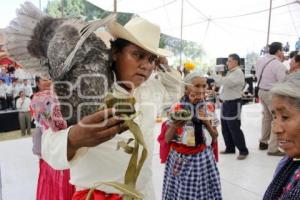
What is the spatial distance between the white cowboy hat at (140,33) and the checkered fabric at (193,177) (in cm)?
105

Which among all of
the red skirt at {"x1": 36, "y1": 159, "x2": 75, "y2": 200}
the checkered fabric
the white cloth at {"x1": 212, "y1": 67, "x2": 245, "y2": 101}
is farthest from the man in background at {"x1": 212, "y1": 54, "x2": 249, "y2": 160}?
the red skirt at {"x1": 36, "y1": 159, "x2": 75, "y2": 200}

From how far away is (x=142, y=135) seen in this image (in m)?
0.54

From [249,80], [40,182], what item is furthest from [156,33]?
[249,80]

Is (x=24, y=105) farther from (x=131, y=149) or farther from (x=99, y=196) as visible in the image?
(x=131, y=149)

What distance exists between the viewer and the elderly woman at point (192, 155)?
5.83ft

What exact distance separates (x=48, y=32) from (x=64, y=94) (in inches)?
6.7

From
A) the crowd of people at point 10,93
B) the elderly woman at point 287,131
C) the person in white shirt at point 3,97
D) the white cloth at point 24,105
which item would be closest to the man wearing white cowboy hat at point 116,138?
the elderly woman at point 287,131

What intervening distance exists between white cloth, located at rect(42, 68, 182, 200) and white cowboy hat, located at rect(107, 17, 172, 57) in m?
0.17

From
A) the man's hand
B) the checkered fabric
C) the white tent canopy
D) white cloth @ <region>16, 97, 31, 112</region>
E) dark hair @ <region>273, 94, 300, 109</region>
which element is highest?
the white tent canopy

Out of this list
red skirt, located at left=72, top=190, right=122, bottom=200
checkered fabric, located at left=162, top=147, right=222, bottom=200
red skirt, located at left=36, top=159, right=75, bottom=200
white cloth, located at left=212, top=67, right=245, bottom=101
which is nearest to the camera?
red skirt, located at left=72, top=190, right=122, bottom=200

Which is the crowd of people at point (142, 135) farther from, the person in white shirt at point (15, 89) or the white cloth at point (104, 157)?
the person in white shirt at point (15, 89)

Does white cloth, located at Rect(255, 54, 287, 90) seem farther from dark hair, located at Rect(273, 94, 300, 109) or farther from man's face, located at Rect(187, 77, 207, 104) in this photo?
dark hair, located at Rect(273, 94, 300, 109)

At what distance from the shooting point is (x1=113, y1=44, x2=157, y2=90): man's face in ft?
2.54

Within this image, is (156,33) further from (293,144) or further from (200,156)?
(200,156)
